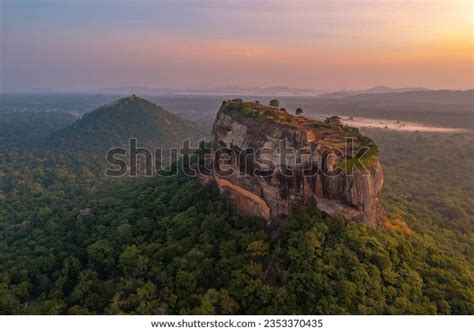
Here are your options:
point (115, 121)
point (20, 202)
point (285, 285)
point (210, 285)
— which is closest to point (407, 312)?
point (285, 285)

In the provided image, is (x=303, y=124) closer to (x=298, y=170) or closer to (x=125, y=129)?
(x=298, y=170)

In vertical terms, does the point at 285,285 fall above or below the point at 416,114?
below

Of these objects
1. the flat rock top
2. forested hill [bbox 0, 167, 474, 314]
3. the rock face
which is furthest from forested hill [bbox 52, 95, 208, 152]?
the rock face

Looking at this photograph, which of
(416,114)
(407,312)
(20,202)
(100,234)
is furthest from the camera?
(416,114)

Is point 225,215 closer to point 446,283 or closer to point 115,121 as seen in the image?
point 446,283

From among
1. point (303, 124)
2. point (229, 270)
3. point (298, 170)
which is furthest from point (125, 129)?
point (229, 270)

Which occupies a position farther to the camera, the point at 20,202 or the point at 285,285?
the point at 20,202
